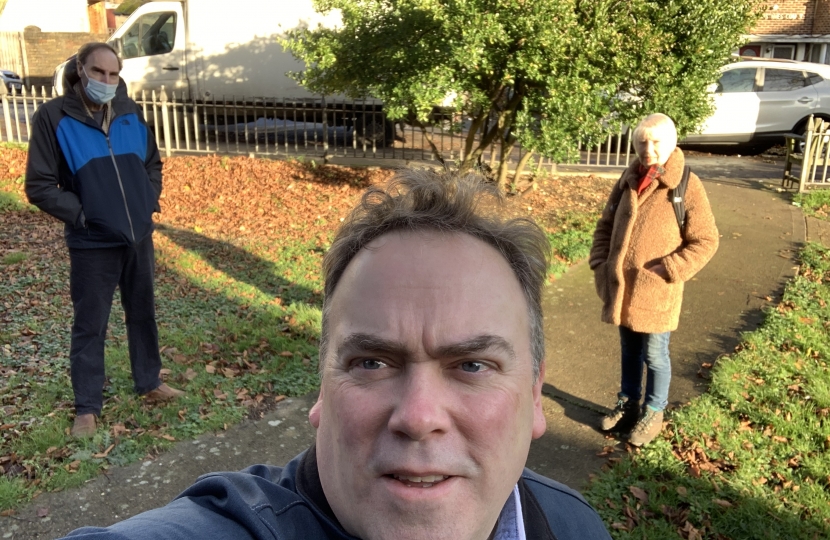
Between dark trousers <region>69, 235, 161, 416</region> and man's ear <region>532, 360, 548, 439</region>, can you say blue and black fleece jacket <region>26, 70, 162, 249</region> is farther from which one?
man's ear <region>532, 360, 548, 439</region>

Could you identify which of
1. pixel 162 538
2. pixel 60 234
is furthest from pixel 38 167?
pixel 60 234

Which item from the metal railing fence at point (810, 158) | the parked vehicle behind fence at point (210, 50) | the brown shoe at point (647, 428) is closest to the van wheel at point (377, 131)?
the parked vehicle behind fence at point (210, 50)

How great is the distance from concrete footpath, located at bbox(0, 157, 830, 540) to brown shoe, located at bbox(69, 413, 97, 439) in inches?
16.3

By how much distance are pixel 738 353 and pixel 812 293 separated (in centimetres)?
187

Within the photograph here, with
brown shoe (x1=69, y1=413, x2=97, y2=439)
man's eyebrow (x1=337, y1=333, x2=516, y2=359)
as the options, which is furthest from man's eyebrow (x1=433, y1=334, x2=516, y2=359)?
brown shoe (x1=69, y1=413, x2=97, y2=439)

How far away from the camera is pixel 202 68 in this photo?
15.2 meters

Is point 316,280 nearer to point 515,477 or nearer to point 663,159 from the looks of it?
point 663,159

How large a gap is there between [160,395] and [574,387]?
308cm

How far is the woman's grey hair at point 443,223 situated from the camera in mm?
1620

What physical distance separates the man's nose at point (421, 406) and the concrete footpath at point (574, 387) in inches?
122

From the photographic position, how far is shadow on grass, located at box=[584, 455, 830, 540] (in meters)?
3.78

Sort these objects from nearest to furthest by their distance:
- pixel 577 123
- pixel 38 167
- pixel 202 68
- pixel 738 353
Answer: pixel 38 167 < pixel 738 353 < pixel 577 123 < pixel 202 68

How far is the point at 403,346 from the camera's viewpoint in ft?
4.74

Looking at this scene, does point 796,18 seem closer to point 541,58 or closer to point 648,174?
point 541,58
